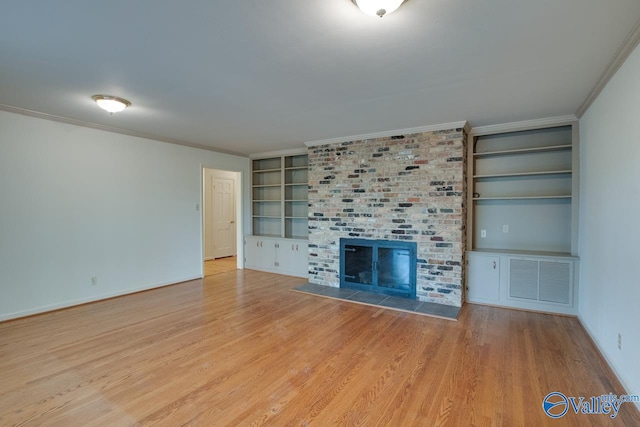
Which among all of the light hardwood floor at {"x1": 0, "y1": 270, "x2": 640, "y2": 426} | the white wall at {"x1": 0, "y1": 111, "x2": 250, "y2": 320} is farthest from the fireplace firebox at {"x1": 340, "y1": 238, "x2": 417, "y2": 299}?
the white wall at {"x1": 0, "y1": 111, "x2": 250, "y2": 320}

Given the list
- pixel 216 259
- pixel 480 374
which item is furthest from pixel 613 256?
pixel 216 259

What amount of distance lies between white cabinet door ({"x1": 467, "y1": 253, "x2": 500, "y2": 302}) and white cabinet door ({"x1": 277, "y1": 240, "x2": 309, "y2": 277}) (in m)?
2.76

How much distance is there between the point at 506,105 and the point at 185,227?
5.12 m

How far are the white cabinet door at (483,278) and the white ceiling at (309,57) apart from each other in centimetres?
185

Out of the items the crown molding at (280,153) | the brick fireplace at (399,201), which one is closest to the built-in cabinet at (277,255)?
the brick fireplace at (399,201)

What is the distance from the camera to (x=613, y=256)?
2543 millimetres

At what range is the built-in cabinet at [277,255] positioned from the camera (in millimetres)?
5855

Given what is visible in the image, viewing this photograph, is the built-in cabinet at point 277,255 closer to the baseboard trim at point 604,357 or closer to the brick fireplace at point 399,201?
the brick fireplace at point 399,201

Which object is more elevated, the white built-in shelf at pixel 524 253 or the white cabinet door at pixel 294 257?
the white built-in shelf at pixel 524 253

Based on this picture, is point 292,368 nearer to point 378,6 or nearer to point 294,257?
point 378,6

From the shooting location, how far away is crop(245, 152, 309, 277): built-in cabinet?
19.7 ft

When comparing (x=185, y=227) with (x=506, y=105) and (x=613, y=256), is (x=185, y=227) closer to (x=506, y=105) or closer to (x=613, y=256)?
(x=506, y=105)

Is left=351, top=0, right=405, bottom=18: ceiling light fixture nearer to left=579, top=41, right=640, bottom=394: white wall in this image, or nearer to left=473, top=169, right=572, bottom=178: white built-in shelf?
left=579, top=41, right=640, bottom=394: white wall

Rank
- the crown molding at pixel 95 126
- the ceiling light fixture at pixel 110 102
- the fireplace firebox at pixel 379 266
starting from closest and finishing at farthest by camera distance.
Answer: the ceiling light fixture at pixel 110 102, the crown molding at pixel 95 126, the fireplace firebox at pixel 379 266
